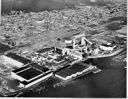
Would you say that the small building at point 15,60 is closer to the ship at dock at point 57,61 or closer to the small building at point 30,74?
the ship at dock at point 57,61

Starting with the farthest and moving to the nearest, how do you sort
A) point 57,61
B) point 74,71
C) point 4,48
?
point 4,48, point 57,61, point 74,71

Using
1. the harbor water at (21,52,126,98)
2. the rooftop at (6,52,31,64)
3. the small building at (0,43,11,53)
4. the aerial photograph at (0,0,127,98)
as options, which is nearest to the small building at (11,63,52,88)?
the aerial photograph at (0,0,127,98)

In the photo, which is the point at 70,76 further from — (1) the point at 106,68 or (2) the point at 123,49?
(2) the point at 123,49

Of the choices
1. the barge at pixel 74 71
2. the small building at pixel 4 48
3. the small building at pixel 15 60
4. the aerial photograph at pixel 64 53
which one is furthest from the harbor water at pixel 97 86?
the small building at pixel 4 48

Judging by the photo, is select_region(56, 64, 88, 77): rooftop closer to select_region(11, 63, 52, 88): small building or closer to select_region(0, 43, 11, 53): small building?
select_region(11, 63, 52, 88): small building

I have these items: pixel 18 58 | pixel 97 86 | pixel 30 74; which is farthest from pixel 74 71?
pixel 18 58

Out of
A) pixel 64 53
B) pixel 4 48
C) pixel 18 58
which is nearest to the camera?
pixel 18 58

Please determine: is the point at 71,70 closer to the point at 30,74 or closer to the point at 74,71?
the point at 74,71

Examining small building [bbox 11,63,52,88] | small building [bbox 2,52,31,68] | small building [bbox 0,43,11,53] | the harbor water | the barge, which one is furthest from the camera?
small building [bbox 0,43,11,53]
